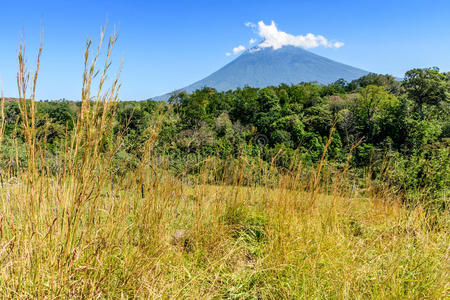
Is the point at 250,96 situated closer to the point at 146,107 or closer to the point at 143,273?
the point at 146,107

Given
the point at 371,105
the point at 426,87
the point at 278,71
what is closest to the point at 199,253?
the point at 426,87

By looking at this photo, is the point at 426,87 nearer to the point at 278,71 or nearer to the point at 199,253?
the point at 199,253

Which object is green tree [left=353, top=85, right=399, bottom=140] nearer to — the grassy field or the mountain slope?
the grassy field

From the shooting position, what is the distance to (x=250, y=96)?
2505 centimetres

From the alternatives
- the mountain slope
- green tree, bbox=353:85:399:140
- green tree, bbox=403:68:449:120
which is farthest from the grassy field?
the mountain slope

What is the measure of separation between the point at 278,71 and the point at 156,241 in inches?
6449

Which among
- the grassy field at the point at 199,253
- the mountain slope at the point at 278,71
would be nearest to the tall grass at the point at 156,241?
the grassy field at the point at 199,253

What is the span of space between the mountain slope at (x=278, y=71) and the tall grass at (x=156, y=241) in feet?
415

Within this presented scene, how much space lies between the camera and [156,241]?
1.43 metres

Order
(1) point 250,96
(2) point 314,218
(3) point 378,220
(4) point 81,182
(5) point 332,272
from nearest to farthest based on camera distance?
(4) point 81,182
(5) point 332,272
(2) point 314,218
(3) point 378,220
(1) point 250,96

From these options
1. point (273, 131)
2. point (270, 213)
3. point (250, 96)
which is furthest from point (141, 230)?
point (250, 96)

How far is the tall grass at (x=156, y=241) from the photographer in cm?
85

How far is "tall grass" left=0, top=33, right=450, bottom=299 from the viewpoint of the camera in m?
0.85

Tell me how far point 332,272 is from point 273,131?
20.6 metres
